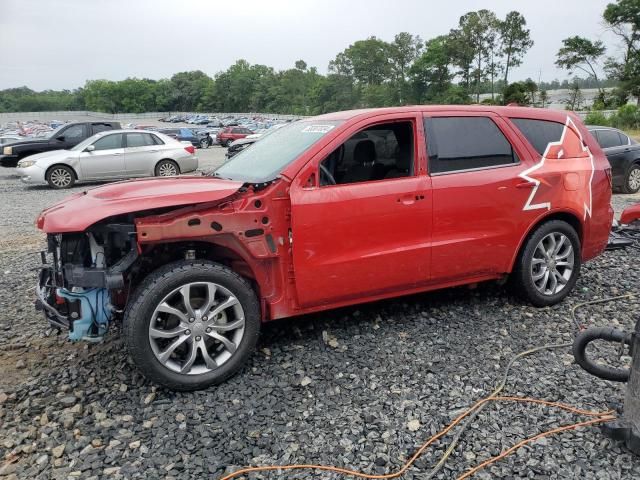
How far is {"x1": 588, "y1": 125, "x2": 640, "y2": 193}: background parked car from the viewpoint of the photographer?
1094 centimetres

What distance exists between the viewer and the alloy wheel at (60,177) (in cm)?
1363

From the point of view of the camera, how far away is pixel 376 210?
12.1 feet

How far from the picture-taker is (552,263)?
4.52 metres

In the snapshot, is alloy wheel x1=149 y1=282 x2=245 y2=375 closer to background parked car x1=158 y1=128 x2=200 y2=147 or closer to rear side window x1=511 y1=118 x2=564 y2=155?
rear side window x1=511 y1=118 x2=564 y2=155

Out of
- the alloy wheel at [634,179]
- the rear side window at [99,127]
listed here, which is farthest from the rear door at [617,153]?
the rear side window at [99,127]

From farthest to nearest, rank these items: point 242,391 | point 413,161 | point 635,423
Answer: point 413,161, point 242,391, point 635,423

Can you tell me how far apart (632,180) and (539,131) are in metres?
8.40

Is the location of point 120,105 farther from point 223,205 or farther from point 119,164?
point 223,205

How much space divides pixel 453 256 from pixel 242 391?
1.91 metres

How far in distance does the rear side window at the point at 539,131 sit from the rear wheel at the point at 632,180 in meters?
7.95

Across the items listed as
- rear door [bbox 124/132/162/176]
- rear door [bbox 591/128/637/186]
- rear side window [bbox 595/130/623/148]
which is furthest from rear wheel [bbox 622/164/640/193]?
rear door [bbox 124/132/162/176]

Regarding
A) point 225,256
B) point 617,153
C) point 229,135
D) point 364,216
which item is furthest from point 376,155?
point 229,135

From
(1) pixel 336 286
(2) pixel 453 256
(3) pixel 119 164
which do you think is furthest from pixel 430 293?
(3) pixel 119 164

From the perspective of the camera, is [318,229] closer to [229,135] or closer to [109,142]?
[109,142]
